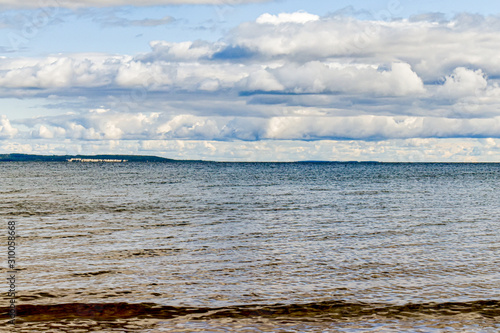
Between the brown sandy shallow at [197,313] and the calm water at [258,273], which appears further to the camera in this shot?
the calm water at [258,273]

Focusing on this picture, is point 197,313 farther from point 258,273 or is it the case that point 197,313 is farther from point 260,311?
point 258,273

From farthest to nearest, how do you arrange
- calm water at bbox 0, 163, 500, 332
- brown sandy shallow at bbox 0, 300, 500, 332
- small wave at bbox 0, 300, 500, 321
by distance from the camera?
small wave at bbox 0, 300, 500, 321
calm water at bbox 0, 163, 500, 332
brown sandy shallow at bbox 0, 300, 500, 332

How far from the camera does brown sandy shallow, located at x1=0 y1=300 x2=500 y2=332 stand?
569 inches

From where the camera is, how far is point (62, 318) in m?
15.0

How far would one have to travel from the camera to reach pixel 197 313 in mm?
15539

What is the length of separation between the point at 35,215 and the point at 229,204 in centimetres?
1796

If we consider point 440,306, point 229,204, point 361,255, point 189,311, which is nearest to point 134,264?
point 189,311

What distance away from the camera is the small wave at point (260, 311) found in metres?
15.3

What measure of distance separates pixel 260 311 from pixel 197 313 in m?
1.88

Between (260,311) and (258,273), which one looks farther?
(258,273)

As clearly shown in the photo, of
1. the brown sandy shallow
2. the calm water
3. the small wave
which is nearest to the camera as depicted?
the brown sandy shallow

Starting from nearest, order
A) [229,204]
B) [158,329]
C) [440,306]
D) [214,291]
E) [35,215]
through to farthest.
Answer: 1. [158,329]
2. [440,306]
3. [214,291]
4. [35,215]
5. [229,204]

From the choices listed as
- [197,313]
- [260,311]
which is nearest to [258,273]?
[260,311]

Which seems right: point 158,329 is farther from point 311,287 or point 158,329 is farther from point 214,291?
point 311,287
